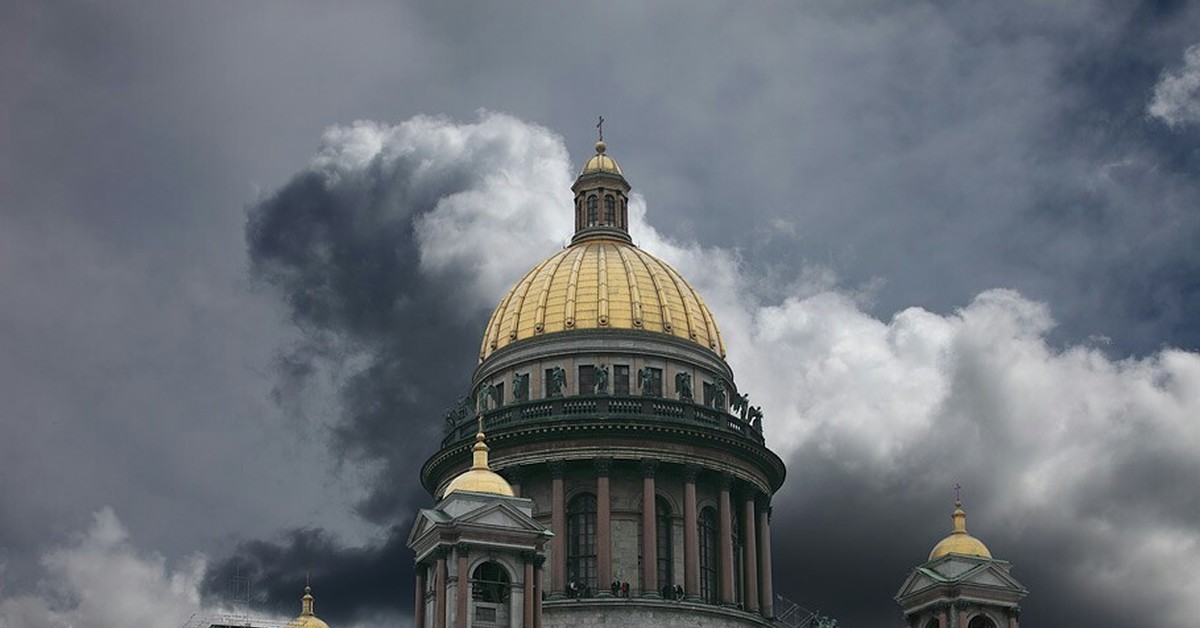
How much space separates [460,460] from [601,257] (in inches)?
538

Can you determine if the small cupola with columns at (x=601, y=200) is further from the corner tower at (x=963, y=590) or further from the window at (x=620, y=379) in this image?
the corner tower at (x=963, y=590)

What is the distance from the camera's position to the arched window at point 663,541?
94.4 m

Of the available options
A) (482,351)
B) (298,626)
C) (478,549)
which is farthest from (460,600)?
(482,351)

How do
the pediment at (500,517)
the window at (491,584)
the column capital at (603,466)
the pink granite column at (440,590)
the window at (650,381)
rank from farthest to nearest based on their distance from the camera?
the window at (650,381), the column capital at (603,466), the window at (491,584), the pediment at (500,517), the pink granite column at (440,590)

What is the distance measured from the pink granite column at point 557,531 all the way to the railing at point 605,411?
280 centimetres

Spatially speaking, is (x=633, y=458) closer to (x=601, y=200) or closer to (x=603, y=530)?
(x=603, y=530)

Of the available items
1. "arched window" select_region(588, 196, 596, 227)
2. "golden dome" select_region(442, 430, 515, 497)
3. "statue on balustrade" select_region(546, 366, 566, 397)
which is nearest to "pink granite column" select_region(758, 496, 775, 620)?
"statue on balustrade" select_region(546, 366, 566, 397)

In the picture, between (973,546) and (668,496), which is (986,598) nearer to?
(973,546)

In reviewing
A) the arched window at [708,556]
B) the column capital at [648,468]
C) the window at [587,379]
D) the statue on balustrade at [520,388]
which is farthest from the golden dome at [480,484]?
the arched window at [708,556]

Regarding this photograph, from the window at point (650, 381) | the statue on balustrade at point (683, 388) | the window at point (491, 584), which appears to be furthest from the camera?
the statue on balustrade at point (683, 388)

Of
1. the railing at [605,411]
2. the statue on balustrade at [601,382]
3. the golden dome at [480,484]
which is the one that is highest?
the statue on balustrade at [601,382]

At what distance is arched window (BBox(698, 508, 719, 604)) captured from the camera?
95.9m

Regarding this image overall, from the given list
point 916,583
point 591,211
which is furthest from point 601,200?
point 916,583

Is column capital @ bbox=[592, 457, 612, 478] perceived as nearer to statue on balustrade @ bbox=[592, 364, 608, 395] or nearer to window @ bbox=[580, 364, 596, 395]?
statue on balustrade @ bbox=[592, 364, 608, 395]
